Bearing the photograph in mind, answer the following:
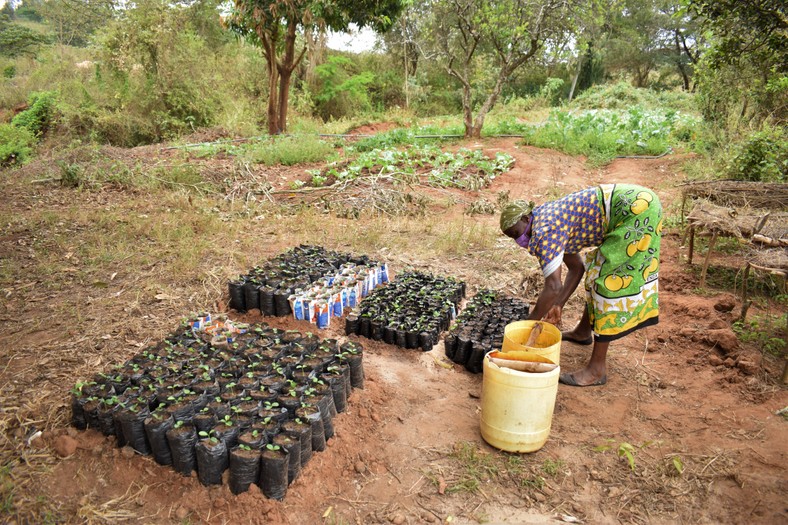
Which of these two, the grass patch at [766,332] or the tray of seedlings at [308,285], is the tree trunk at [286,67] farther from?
the grass patch at [766,332]

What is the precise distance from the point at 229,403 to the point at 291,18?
8.84m

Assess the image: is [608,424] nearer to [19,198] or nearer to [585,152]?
[19,198]

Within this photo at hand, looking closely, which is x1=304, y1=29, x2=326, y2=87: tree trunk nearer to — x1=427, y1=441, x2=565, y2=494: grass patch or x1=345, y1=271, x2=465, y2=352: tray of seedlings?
x1=345, y1=271, x2=465, y2=352: tray of seedlings

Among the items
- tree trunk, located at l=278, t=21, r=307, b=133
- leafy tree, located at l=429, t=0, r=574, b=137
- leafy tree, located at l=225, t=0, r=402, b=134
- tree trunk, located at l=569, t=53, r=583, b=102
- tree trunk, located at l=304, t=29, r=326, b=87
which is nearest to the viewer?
leafy tree, located at l=225, t=0, r=402, b=134

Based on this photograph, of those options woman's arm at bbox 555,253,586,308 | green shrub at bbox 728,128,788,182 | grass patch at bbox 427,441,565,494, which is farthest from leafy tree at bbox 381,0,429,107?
grass patch at bbox 427,441,565,494

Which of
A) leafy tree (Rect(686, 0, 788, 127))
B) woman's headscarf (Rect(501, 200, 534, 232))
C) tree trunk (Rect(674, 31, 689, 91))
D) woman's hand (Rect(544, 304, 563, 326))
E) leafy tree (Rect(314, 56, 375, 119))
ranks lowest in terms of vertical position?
woman's hand (Rect(544, 304, 563, 326))

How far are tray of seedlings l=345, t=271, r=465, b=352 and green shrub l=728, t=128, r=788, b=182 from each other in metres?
4.72

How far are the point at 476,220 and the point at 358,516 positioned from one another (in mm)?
5317

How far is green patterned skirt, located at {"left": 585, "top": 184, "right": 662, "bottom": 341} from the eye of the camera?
2930 millimetres

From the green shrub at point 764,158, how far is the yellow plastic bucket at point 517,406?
18.5ft

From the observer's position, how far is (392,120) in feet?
50.3

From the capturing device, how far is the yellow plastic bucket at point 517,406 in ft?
8.38

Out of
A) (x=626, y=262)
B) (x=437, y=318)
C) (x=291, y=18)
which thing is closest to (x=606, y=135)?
(x=291, y=18)

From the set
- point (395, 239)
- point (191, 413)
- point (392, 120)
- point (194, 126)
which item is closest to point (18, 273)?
point (191, 413)
